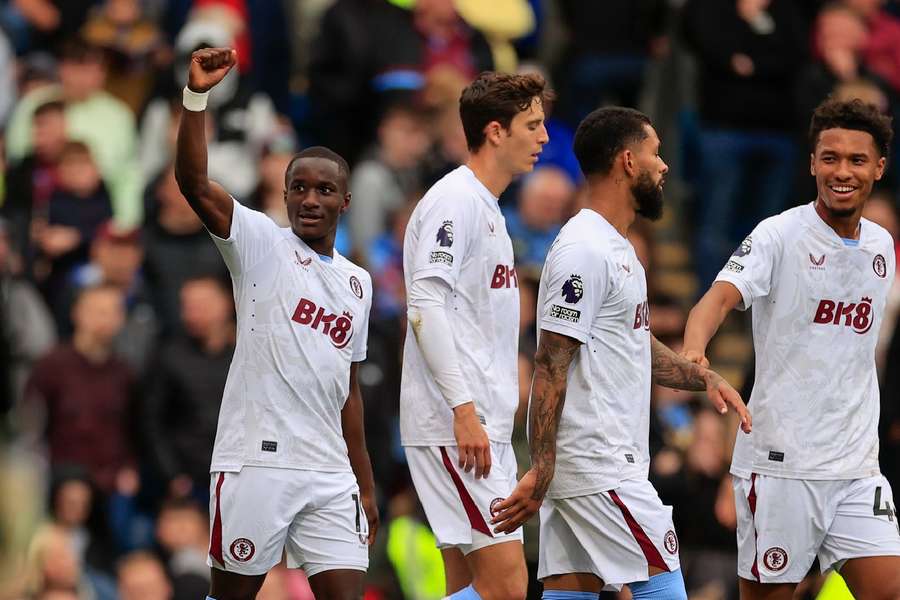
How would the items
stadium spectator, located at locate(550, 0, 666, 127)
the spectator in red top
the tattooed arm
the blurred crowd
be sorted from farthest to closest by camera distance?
stadium spectator, located at locate(550, 0, 666, 127) → the spectator in red top → the blurred crowd → the tattooed arm

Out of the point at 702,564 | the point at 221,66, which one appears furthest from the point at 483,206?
the point at 702,564

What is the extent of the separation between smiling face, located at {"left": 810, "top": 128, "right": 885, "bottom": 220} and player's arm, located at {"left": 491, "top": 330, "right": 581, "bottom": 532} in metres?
1.49

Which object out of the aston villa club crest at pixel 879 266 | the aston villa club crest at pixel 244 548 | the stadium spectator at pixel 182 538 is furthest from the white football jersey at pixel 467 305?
the stadium spectator at pixel 182 538

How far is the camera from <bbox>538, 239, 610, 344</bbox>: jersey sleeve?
8992 mm

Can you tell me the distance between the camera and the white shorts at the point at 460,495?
9.35m

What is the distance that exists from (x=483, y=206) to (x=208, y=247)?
5.06m

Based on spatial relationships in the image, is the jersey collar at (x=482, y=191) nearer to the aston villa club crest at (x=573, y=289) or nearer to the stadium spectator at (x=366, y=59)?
the aston villa club crest at (x=573, y=289)

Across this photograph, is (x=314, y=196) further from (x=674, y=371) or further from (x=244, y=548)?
(x=674, y=371)

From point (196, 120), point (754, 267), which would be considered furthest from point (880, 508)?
point (196, 120)

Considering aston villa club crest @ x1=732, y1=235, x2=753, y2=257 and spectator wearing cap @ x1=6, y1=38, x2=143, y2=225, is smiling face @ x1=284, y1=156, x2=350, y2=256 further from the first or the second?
spectator wearing cap @ x1=6, y1=38, x2=143, y2=225

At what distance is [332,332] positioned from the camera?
9.28m

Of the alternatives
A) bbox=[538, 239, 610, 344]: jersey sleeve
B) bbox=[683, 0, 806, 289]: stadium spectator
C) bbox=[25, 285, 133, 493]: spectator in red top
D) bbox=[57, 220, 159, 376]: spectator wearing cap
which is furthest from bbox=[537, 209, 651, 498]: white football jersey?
bbox=[683, 0, 806, 289]: stadium spectator

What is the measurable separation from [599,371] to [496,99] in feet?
4.62

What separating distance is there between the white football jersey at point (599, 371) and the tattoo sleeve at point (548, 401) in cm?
9
